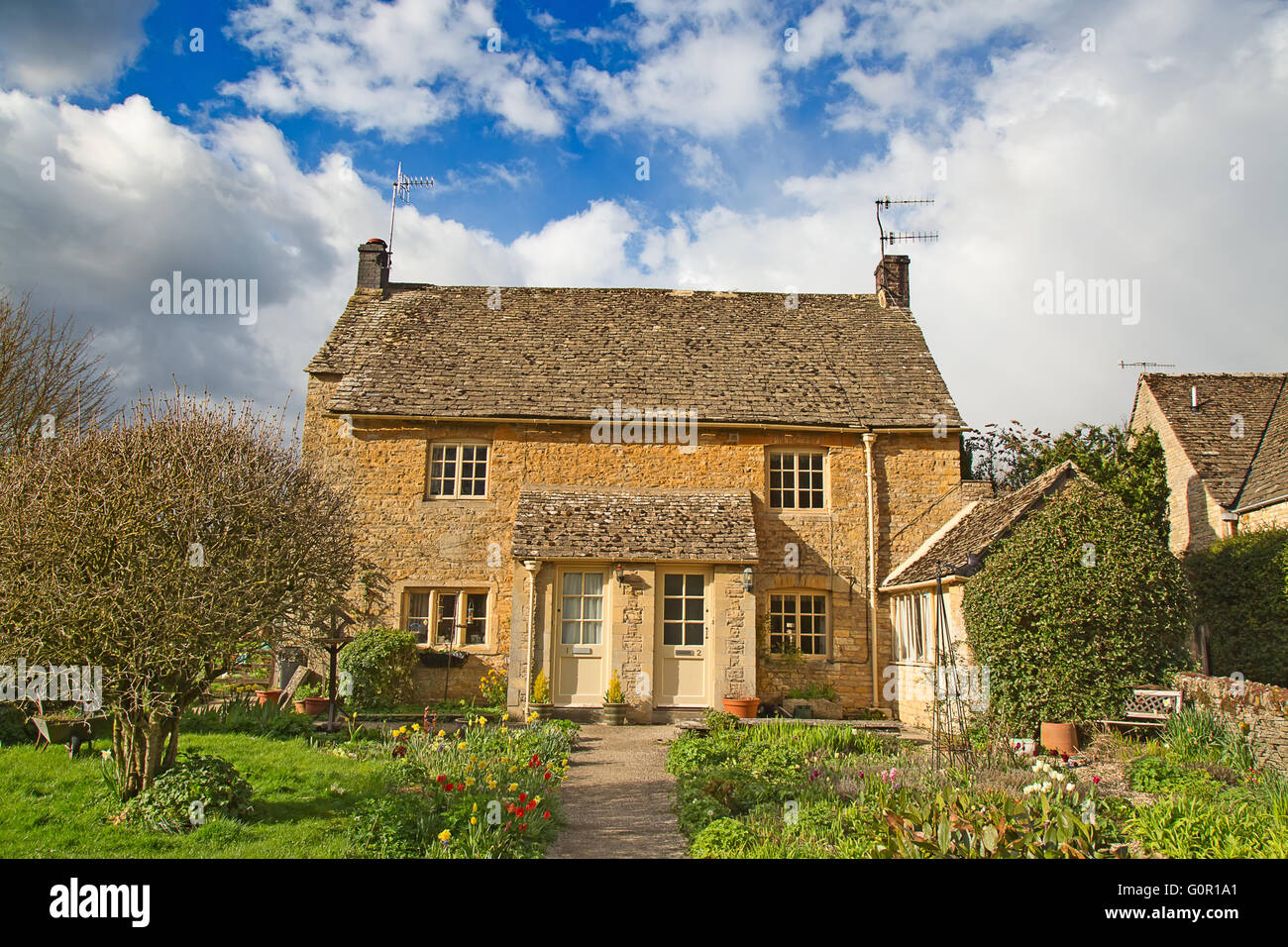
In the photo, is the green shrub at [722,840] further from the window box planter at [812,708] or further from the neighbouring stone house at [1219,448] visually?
the neighbouring stone house at [1219,448]

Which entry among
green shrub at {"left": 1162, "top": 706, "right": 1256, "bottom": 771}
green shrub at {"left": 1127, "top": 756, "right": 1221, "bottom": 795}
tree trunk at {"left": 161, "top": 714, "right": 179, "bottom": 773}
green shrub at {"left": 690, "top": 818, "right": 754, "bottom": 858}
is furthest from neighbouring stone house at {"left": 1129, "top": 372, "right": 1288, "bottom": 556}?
tree trunk at {"left": 161, "top": 714, "right": 179, "bottom": 773}

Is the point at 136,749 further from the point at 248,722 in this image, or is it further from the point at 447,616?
the point at 447,616

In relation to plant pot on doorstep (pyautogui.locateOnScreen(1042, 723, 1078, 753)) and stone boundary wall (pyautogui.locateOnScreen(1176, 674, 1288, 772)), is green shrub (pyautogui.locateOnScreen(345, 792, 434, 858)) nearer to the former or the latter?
plant pot on doorstep (pyautogui.locateOnScreen(1042, 723, 1078, 753))

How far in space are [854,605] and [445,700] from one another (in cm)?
844

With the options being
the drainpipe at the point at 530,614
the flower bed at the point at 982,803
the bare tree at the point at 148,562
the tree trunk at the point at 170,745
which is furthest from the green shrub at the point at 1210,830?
the drainpipe at the point at 530,614

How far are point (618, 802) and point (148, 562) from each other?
5186 millimetres

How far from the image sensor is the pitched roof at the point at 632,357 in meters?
17.4

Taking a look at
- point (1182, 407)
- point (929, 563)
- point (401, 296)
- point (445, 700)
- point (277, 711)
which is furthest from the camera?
point (1182, 407)

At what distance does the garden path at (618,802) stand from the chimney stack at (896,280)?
1297 cm

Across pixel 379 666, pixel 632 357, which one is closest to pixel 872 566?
pixel 632 357

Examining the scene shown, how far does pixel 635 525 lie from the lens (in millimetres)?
15875

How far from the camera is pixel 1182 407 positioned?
22.7 metres
